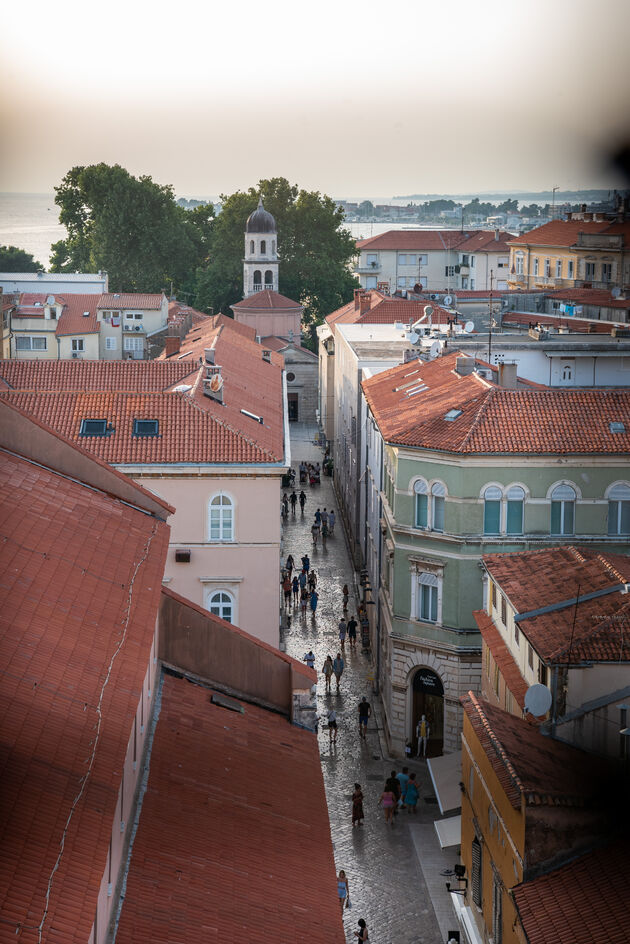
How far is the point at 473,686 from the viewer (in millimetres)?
31172

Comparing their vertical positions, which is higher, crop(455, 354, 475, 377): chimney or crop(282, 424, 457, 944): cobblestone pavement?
crop(455, 354, 475, 377): chimney

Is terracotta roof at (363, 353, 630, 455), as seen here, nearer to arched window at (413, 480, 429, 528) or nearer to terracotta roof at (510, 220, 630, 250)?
arched window at (413, 480, 429, 528)

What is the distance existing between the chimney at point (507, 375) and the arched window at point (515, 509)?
4.60 m

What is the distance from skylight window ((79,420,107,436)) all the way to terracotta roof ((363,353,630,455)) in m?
6.62

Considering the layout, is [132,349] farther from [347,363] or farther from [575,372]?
[575,372]

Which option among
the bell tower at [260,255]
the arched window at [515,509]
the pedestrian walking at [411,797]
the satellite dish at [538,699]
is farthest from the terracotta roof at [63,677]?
the bell tower at [260,255]

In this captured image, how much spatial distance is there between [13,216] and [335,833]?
1565cm

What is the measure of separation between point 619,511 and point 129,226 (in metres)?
89.5

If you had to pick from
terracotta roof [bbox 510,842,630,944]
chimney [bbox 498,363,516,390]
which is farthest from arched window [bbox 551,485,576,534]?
terracotta roof [bbox 510,842,630,944]

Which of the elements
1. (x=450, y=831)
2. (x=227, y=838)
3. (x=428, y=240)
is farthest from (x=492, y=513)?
(x=428, y=240)

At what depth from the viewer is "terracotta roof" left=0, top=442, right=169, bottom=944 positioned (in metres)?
9.68

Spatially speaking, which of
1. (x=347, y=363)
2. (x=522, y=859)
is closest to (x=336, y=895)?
(x=522, y=859)

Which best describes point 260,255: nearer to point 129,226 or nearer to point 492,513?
point 129,226

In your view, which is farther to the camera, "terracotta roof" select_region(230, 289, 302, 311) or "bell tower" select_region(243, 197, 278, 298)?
"bell tower" select_region(243, 197, 278, 298)
